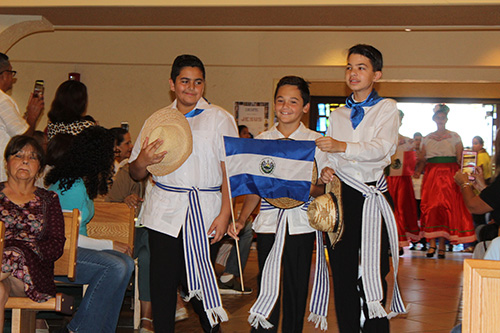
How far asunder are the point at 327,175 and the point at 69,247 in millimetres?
1525

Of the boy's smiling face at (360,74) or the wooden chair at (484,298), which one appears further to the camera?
the boy's smiling face at (360,74)

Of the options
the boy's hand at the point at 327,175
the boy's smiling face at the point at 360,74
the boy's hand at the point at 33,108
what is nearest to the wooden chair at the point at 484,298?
the boy's hand at the point at 327,175

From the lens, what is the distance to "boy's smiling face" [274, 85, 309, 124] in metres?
3.51

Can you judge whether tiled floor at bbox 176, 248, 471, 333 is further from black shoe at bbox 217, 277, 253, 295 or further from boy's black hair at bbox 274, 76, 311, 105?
boy's black hair at bbox 274, 76, 311, 105

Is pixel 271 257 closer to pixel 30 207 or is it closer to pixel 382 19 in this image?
pixel 30 207

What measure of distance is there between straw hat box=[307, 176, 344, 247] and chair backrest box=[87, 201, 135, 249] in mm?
1695

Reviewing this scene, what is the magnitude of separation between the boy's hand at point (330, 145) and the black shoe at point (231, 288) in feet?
10.8

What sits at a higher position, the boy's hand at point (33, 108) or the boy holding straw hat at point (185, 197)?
the boy's hand at point (33, 108)

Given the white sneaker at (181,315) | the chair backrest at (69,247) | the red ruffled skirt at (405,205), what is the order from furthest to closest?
the red ruffled skirt at (405,205) → the white sneaker at (181,315) → the chair backrest at (69,247)

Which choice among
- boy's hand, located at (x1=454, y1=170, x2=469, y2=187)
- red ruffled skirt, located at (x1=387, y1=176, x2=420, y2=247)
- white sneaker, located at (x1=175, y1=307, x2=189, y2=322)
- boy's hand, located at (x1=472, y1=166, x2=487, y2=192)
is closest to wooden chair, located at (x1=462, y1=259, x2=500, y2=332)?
boy's hand, located at (x1=454, y1=170, x2=469, y2=187)

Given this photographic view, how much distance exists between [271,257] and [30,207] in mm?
1299

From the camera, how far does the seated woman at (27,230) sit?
128 inches

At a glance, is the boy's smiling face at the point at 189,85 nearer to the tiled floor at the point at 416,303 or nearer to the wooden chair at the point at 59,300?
the wooden chair at the point at 59,300

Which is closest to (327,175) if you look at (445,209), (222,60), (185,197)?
(185,197)
